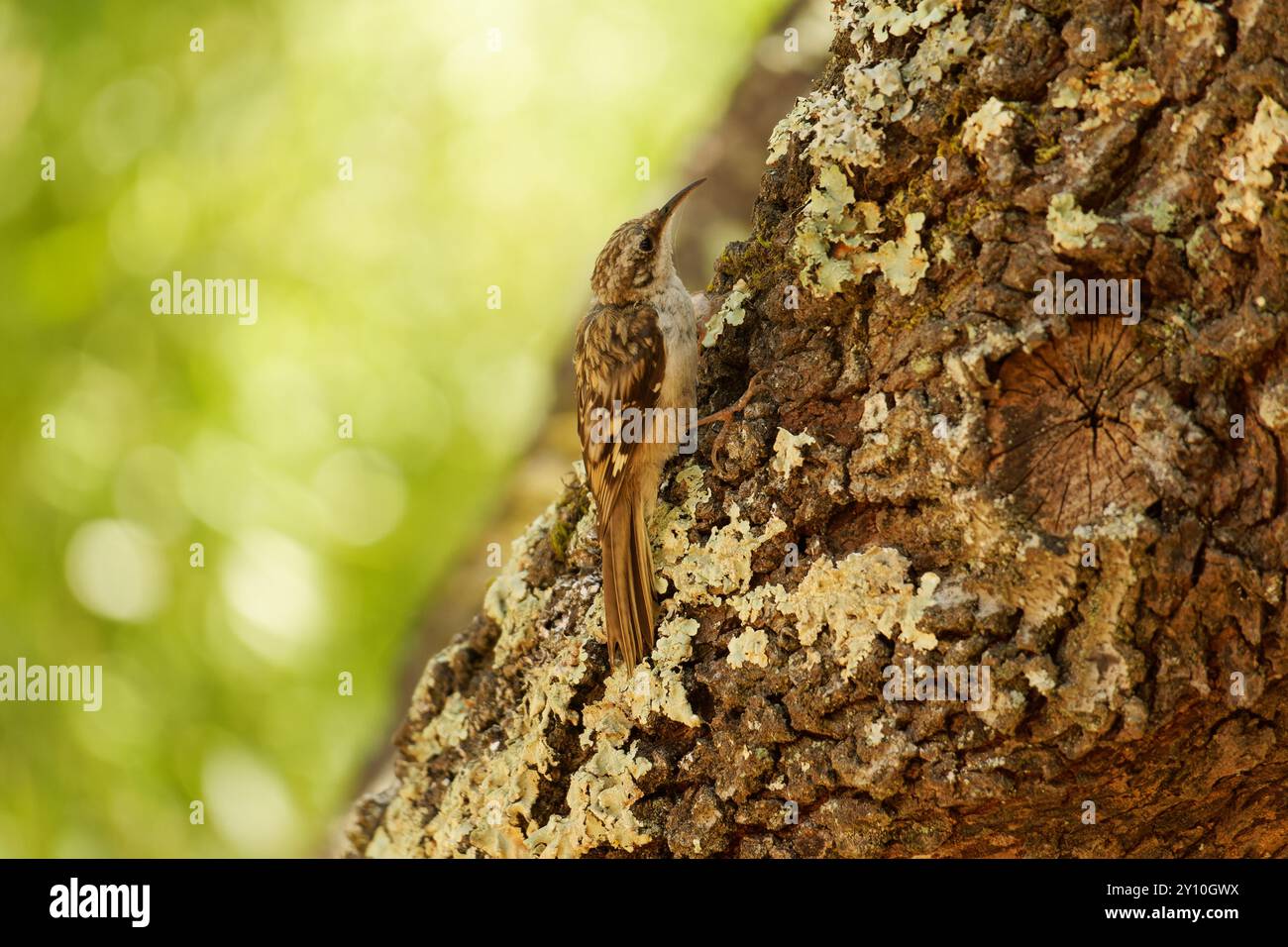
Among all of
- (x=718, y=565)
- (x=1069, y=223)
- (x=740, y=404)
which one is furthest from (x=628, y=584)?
(x=1069, y=223)

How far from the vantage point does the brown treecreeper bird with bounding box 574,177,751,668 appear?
2.48 meters

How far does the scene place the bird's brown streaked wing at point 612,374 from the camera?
270 centimetres

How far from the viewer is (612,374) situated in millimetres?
3223

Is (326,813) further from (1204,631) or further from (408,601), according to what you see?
(1204,631)

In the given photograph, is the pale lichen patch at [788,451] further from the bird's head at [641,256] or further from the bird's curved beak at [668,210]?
the bird's curved beak at [668,210]

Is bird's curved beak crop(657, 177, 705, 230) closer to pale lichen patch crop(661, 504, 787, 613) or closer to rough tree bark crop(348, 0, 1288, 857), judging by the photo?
rough tree bark crop(348, 0, 1288, 857)

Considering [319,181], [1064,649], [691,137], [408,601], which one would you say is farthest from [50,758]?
[1064,649]

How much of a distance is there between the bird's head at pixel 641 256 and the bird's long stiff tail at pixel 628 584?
964mm

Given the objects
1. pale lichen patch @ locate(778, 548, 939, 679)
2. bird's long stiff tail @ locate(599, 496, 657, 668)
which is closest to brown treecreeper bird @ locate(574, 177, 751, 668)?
bird's long stiff tail @ locate(599, 496, 657, 668)

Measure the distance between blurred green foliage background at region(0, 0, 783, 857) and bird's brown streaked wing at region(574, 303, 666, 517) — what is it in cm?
114

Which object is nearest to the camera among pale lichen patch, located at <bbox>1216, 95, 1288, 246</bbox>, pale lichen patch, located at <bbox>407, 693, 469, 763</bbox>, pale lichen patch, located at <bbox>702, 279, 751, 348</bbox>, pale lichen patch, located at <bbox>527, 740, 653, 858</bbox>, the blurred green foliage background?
pale lichen patch, located at <bbox>1216, 95, 1288, 246</bbox>

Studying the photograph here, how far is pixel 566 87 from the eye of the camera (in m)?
4.78

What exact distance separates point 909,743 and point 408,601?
2911 mm

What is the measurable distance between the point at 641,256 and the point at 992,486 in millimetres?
1611
